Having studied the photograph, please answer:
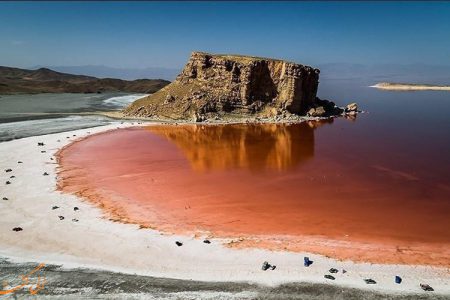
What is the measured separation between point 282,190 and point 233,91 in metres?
35.3

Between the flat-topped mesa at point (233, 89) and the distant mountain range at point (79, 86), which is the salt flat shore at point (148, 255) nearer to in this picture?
the flat-topped mesa at point (233, 89)

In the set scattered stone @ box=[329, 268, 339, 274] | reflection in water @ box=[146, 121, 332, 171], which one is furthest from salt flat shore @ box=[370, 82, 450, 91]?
scattered stone @ box=[329, 268, 339, 274]

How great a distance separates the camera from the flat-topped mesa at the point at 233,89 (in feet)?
187

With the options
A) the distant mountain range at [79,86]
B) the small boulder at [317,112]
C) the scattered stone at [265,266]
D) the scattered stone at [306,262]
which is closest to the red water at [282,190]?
the scattered stone at [306,262]

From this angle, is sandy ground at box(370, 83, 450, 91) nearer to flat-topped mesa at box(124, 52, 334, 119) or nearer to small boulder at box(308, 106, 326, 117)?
small boulder at box(308, 106, 326, 117)

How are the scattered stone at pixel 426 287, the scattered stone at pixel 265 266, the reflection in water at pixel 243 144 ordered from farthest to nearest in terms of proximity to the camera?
1. the reflection in water at pixel 243 144
2. the scattered stone at pixel 265 266
3. the scattered stone at pixel 426 287

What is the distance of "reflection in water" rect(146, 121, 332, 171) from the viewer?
104ft

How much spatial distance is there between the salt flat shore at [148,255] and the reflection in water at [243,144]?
1212 cm

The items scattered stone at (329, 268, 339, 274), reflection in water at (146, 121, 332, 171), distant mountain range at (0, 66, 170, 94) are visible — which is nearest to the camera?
scattered stone at (329, 268, 339, 274)

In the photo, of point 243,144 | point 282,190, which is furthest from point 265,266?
point 243,144

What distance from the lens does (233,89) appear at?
5744 centimetres

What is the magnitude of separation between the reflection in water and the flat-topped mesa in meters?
5.70

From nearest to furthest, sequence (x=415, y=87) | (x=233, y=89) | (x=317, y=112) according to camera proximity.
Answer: (x=233, y=89)
(x=317, y=112)
(x=415, y=87)

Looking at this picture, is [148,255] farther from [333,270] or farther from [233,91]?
[233,91]
